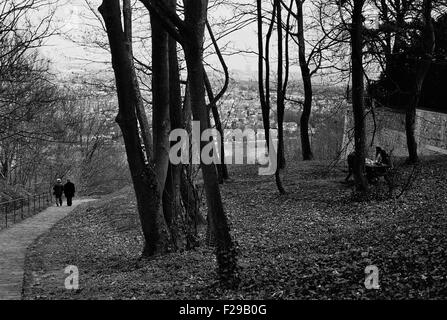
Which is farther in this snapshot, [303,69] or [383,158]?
[303,69]

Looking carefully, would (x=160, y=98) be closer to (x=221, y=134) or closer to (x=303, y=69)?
(x=221, y=134)

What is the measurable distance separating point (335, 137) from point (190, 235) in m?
41.2

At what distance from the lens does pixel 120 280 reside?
31.9 ft

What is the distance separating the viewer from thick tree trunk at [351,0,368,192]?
15.6 m

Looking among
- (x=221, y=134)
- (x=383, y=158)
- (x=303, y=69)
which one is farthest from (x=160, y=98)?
(x=303, y=69)

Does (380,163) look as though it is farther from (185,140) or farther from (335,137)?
(335,137)

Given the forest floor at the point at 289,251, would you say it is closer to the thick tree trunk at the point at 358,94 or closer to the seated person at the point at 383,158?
the thick tree trunk at the point at 358,94

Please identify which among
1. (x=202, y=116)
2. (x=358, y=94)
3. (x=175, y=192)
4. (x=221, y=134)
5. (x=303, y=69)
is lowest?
(x=175, y=192)

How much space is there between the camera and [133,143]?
10969 mm

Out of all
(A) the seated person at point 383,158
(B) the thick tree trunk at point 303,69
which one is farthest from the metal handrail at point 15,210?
(B) the thick tree trunk at point 303,69

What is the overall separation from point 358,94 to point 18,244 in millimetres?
10582

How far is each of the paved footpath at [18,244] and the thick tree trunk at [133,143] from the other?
2.65 m

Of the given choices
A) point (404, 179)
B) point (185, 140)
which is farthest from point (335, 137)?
point (185, 140)

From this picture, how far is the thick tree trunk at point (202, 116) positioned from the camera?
7855 mm
